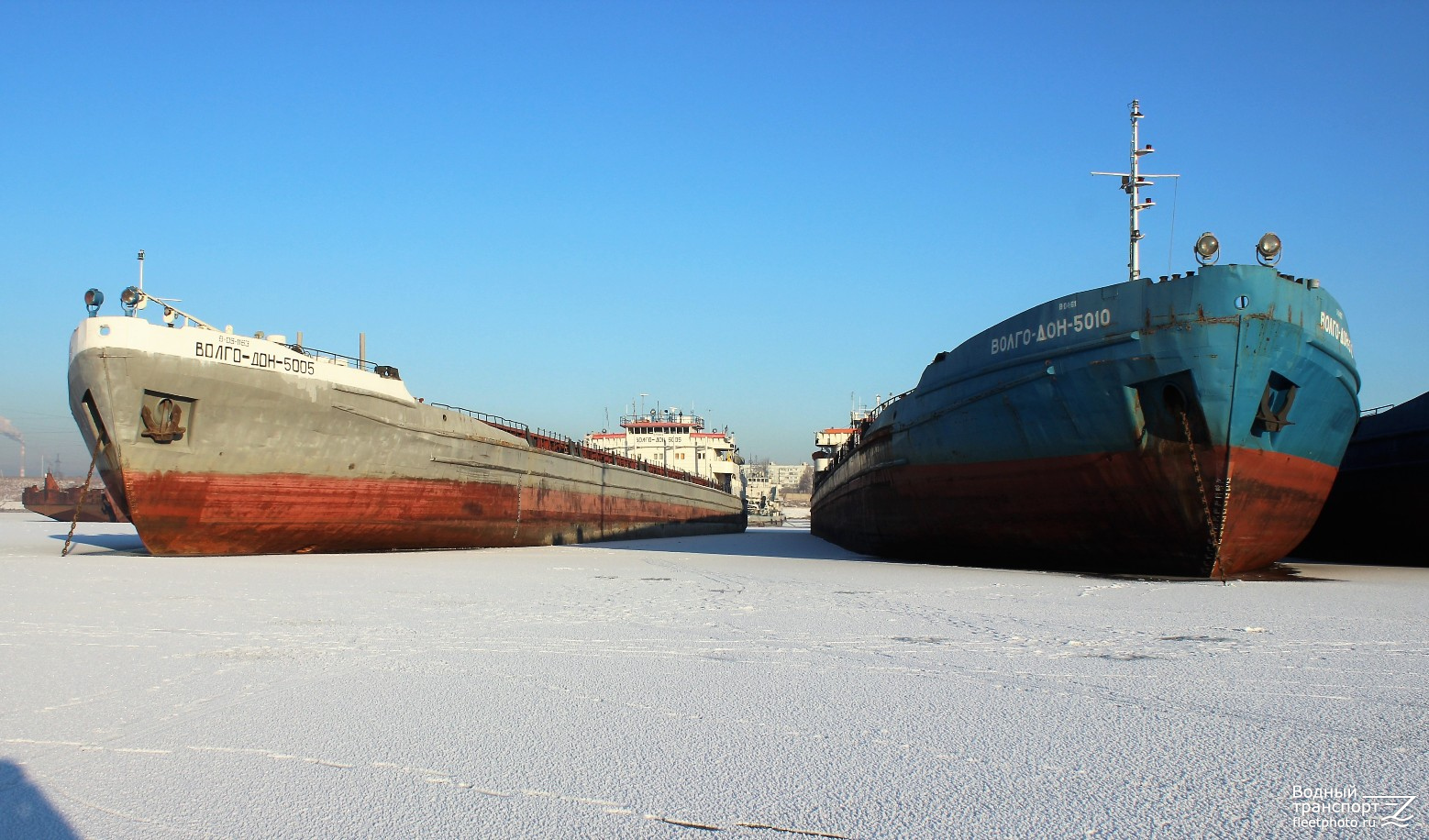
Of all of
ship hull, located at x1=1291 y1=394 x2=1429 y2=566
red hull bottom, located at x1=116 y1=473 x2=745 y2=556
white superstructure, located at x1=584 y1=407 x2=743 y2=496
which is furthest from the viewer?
white superstructure, located at x1=584 y1=407 x2=743 y2=496

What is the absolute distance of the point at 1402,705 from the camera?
147 inches

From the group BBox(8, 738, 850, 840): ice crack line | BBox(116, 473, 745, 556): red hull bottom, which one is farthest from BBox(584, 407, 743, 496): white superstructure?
BBox(8, 738, 850, 840): ice crack line

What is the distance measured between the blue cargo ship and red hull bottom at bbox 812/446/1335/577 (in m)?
0.02

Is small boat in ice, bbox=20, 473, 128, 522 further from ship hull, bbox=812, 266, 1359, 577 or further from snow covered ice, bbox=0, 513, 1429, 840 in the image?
ship hull, bbox=812, 266, 1359, 577

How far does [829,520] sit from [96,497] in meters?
40.6

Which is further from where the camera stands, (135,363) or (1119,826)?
(135,363)

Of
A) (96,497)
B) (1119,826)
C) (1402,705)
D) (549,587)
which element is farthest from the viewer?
(96,497)

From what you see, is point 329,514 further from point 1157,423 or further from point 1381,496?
point 1381,496

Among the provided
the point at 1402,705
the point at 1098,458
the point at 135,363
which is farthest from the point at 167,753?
the point at 135,363

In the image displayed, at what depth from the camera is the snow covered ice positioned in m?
2.53

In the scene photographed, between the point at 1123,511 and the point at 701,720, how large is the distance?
9359mm

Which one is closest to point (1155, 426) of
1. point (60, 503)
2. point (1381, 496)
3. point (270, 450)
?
point (1381, 496)

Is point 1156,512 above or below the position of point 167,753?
above

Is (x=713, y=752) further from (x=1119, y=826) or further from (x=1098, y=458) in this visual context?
(x=1098, y=458)
